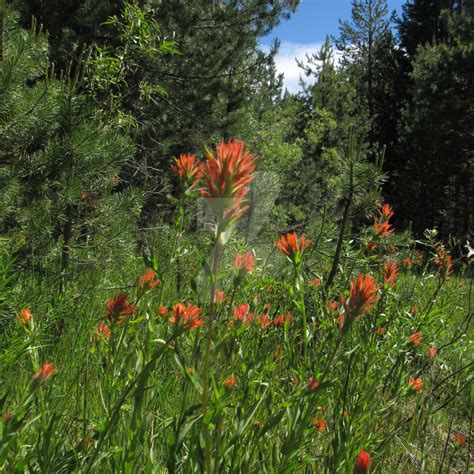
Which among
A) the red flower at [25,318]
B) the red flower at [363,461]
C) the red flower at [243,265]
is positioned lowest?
the red flower at [363,461]

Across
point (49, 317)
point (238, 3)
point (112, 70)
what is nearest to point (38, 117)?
point (112, 70)

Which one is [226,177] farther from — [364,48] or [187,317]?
[364,48]

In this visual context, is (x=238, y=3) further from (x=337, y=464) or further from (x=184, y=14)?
(x=337, y=464)

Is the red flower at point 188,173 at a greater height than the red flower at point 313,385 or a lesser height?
greater

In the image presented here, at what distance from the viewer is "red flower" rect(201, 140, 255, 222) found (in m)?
0.65

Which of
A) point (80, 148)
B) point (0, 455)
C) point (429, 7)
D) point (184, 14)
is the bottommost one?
point (0, 455)

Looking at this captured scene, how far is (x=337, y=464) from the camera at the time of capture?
1.05 m

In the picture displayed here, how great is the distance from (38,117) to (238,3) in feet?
15.2

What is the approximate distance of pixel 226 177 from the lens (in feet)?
2.14

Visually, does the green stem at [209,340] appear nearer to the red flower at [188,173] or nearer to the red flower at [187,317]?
the red flower at [187,317]

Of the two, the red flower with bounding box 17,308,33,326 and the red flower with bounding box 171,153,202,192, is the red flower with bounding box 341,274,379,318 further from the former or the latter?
the red flower with bounding box 17,308,33,326

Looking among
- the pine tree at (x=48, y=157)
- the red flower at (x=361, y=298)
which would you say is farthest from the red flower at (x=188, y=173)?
the pine tree at (x=48, y=157)

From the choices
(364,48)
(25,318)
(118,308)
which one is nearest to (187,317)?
(118,308)

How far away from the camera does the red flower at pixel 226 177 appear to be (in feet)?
2.14
